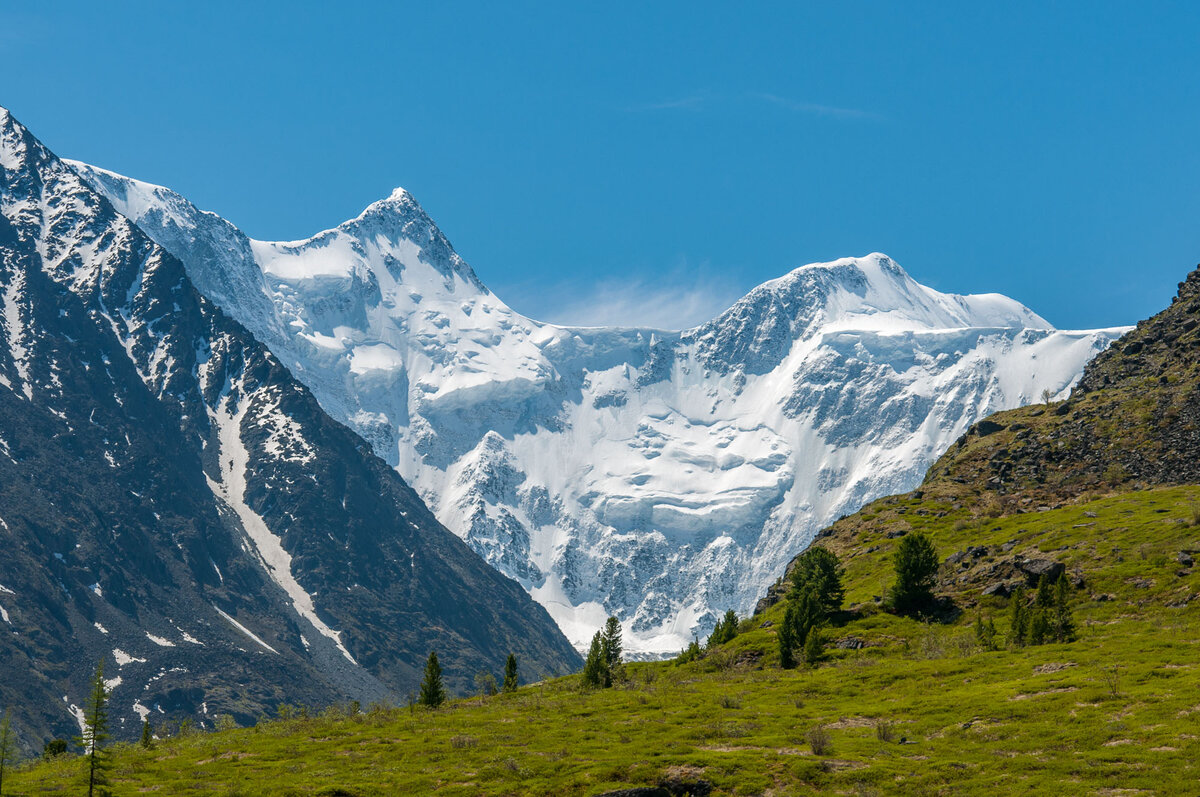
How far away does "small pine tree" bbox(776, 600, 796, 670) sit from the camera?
97.4 meters

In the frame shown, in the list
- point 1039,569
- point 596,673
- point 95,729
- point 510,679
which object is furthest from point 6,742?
point 1039,569

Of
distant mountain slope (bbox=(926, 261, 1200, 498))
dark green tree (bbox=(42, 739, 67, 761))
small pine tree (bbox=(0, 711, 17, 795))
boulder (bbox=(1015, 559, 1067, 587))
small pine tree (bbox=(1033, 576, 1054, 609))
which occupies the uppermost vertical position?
distant mountain slope (bbox=(926, 261, 1200, 498))

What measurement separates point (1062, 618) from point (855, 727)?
82.7 feet

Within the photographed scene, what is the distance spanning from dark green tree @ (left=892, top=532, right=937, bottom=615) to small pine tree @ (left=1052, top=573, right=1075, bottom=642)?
19.6 meters

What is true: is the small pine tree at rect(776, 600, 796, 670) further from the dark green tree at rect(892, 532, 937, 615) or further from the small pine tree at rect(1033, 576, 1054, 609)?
the small pine tree at rect(1033, 576, 1054, 609)

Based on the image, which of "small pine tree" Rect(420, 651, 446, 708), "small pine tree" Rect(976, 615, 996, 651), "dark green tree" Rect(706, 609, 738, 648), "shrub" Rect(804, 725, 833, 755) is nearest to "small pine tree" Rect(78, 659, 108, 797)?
"small pine tree" Rect(420, 651, 446, 708)

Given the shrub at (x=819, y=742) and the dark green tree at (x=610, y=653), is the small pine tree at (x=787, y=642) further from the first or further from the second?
the shrub at (x=819, y=742)

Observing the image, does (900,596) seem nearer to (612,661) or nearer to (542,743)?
(612,661)

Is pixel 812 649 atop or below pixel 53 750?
atop

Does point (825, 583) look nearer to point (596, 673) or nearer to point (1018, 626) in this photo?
point (596, 673)

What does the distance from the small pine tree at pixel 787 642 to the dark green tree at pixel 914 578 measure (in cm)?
1085

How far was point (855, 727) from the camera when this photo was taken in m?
66.2

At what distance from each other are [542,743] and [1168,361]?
104793 millimetres

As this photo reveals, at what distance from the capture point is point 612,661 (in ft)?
371
